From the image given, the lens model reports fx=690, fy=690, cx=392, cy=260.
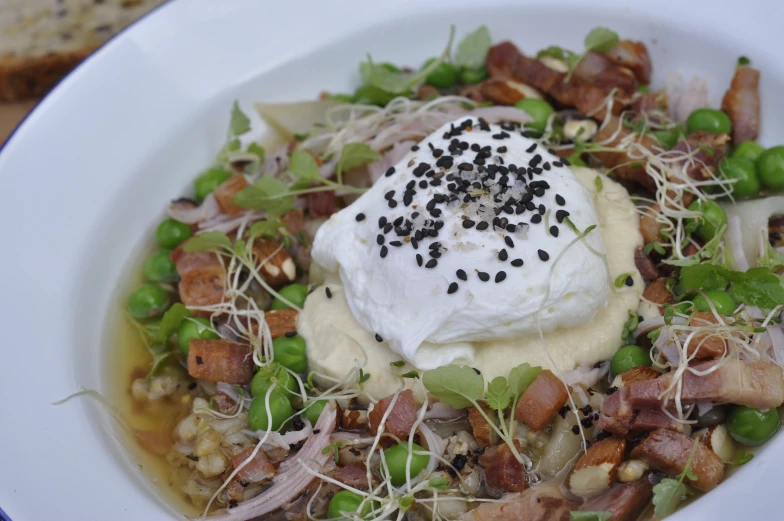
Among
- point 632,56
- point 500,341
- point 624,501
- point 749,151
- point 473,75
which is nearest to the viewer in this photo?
point 624,501

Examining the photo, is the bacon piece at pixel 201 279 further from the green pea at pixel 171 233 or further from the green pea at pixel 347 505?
the green pea at pixel 347 505

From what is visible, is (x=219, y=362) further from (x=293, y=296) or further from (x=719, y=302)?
(x=719, y=302)

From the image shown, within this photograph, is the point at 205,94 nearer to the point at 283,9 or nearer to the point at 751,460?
the point at 283,9

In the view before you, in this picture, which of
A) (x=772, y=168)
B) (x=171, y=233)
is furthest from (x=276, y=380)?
(x=772, y=168)

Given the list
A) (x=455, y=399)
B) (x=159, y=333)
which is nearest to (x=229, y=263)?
(x=159, y=333)

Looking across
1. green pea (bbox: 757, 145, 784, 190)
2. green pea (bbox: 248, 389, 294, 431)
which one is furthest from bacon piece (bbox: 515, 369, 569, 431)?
green pea (bbox: 757, 145, 784, 190)

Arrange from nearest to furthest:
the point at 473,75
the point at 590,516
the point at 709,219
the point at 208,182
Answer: the point at 590,516 → the point at 709,219 → the point at 208,182 → the point at 473,75
